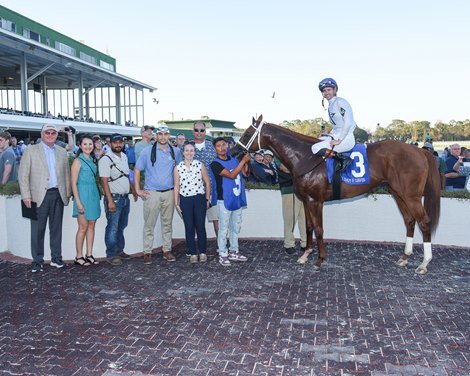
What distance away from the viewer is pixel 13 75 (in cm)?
3872

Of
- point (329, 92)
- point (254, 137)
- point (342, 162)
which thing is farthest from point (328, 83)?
point (254, 137)

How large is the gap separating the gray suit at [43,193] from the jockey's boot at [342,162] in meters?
3.89

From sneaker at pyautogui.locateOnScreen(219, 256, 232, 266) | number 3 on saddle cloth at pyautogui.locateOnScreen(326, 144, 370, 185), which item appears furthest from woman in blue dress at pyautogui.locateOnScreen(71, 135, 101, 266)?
number 3 on saddle cloth at pyautogui.locateOnScreen(326, 144, 370, 185)

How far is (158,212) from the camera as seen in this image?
6.91 metres

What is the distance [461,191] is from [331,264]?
2981 mm

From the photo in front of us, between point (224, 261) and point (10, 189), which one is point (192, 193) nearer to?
point (224, 261)

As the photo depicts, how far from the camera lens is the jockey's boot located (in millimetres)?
6438

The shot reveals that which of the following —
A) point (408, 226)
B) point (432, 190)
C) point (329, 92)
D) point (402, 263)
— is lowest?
point (402, 263)

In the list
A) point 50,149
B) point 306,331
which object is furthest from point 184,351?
point 50,149

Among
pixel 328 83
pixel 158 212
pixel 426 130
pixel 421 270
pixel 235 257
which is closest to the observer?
pixel 421 270

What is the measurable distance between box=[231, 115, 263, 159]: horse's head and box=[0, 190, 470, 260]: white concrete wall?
1.83 meters

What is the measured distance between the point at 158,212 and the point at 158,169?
683mm

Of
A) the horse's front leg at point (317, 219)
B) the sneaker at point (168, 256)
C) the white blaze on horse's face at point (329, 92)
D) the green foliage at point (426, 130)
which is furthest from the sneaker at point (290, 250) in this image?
the green foliage at point (426, 130)

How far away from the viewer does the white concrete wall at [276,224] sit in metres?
7.11
